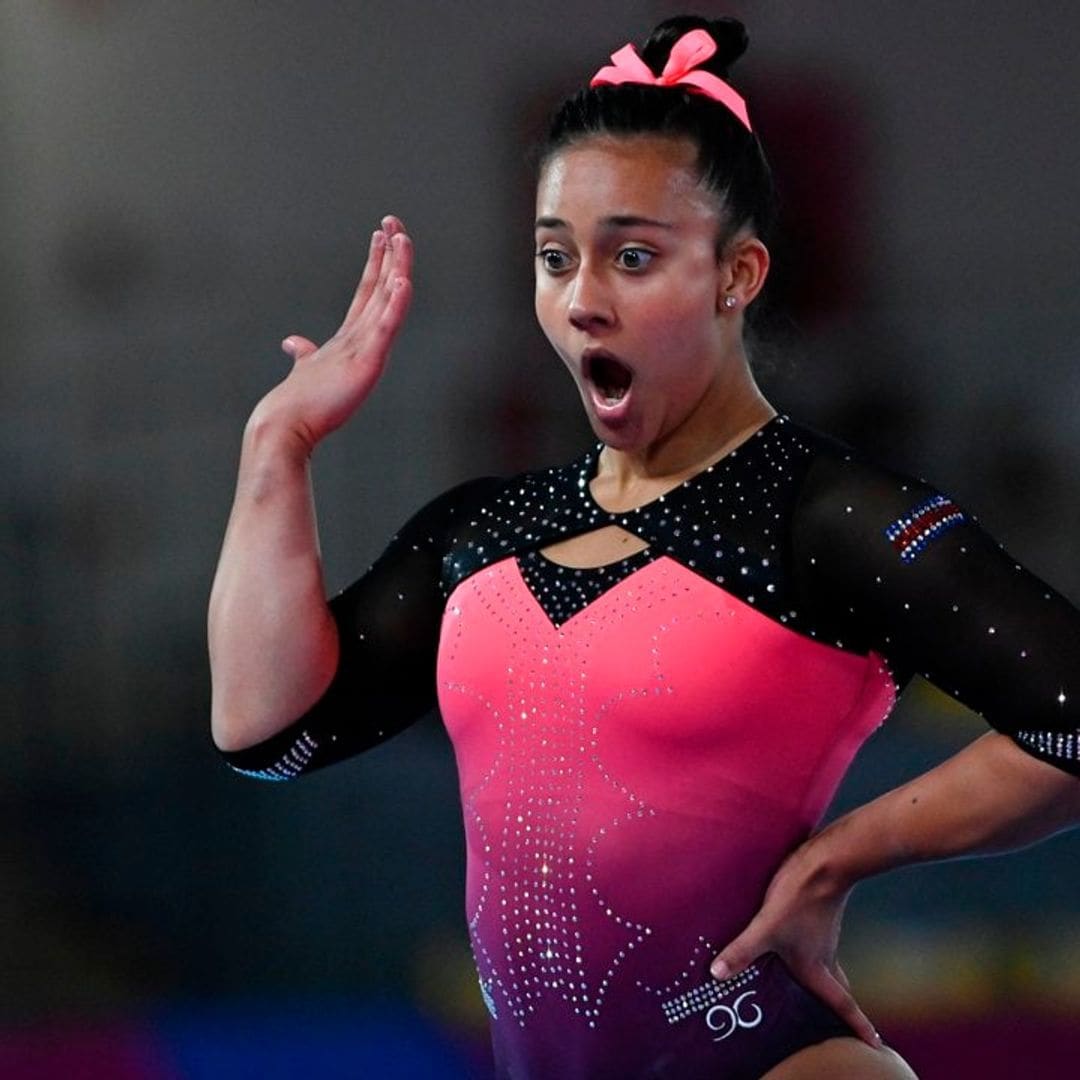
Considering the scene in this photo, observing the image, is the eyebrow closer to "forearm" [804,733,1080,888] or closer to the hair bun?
the hair bun

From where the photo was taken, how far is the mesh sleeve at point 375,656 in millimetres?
1459

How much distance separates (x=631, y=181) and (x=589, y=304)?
9 cm

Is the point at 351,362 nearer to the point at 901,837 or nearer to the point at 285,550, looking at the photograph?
the point at 285,550

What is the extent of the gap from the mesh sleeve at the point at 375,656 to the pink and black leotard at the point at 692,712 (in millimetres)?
68

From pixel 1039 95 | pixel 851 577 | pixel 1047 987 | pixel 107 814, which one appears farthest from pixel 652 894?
pixel 1039 95

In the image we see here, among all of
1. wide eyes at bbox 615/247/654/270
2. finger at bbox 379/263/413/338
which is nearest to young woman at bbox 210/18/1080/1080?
wide eyes at bbox 615/247/654/270

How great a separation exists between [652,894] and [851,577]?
250mm

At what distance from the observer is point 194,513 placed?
3.10 meters

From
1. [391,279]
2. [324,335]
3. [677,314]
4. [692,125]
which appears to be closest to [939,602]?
[677,314]

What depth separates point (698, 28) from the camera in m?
1.43

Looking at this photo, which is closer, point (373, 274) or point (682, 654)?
point (682, 654)

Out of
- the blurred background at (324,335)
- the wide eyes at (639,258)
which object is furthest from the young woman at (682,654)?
the blurred background at (324,335)

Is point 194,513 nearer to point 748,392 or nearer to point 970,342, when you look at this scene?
point 970,342

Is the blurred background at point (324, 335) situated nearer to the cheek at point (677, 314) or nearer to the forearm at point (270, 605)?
the forearm at point (270, 605)
